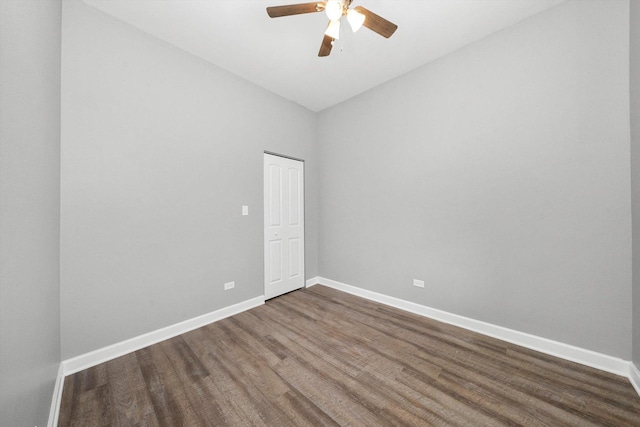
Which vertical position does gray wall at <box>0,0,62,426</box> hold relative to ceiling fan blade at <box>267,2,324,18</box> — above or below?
below

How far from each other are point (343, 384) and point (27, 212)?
6.99 feet

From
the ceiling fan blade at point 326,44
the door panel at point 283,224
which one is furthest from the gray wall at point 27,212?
the door panel at point 283,224

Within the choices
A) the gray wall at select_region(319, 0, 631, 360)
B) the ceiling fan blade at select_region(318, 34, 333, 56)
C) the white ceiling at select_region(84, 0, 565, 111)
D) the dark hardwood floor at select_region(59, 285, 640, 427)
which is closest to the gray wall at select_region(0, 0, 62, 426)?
the dark hardwood floor at select_region(59, 285, 640, 427)

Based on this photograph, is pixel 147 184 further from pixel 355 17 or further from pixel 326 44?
pixel 355 17

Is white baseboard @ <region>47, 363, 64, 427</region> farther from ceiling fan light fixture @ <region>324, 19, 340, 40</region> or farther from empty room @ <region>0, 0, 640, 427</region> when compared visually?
ceiling fan light fixture @ <region>324, 19, 340, 40</region>

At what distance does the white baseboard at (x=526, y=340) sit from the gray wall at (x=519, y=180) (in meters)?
0.06

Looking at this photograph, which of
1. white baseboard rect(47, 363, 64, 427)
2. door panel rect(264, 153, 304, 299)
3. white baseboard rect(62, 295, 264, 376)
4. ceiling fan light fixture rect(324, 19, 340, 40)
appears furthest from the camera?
door panel rect(264, 153, 304, 299)

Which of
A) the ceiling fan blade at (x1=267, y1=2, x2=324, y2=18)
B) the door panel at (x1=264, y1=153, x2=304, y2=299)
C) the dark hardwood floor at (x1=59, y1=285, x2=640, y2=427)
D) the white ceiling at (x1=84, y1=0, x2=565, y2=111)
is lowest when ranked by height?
the dark hardwood floor at (x1=59, y1=285, x2=640, y2=427)

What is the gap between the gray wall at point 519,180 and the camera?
182cm

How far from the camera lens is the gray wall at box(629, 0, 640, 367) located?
64.8 inches

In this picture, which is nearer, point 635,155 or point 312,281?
point 635,155

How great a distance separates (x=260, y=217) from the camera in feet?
10.7

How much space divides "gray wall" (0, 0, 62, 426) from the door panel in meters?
2.13

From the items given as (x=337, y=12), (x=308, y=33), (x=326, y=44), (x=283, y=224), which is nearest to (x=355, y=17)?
(x=337, y=12)
